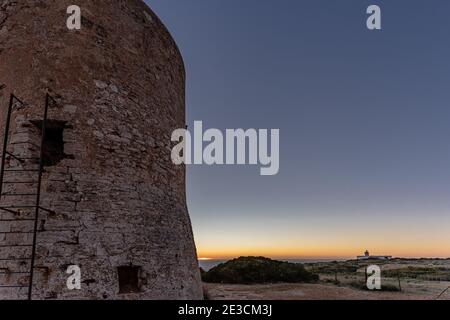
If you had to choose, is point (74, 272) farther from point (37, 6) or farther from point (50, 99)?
point (37, 6)

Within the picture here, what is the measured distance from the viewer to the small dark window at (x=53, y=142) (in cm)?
550

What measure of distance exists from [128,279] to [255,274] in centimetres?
1690

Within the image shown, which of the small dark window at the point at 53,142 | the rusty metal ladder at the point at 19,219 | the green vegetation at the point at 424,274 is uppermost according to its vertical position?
the small dark window at the point at 53,142

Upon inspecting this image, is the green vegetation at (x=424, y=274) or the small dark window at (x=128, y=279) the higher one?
the small dark window at (x=128, y=279)

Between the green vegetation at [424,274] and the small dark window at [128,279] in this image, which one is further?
the green vegetation at [424,274]

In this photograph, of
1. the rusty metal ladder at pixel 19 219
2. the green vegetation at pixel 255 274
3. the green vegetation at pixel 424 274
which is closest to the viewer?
the rusty metal ladder at pixel 19 219

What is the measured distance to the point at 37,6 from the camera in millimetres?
5984

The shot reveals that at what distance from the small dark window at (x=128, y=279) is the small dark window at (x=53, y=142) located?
6.34 ft

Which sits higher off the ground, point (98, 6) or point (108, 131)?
point (98, 6)

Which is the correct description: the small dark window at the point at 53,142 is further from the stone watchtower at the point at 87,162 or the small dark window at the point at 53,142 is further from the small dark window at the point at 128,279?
the small dark window at the point at 128,279

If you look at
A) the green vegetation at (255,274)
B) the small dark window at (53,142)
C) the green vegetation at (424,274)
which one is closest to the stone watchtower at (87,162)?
the small dark window at (53,142)

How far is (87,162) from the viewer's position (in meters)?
5.61
